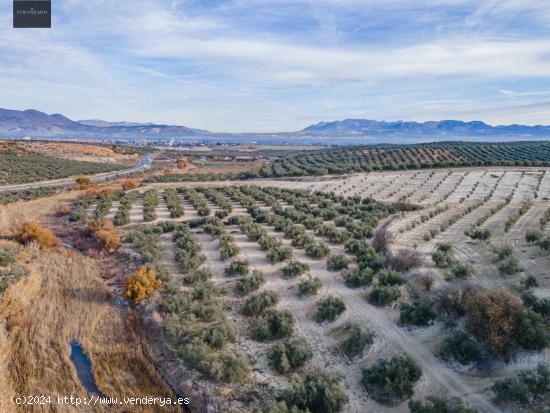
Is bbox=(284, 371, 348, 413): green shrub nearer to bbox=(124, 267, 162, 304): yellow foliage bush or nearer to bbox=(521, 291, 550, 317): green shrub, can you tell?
bbox=(521, 291, 550, 317): green shrub

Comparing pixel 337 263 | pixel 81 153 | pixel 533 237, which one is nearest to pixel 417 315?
pixel 337 263

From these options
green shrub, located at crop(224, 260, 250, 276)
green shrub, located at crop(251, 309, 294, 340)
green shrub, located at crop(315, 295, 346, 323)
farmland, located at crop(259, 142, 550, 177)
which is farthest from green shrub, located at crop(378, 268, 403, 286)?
farmland, located at crop(259, 142, 550, 177)

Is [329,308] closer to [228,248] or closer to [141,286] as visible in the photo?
[141,286]

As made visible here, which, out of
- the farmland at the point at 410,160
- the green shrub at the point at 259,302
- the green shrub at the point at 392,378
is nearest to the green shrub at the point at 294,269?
the green shrub at the point at 259,302

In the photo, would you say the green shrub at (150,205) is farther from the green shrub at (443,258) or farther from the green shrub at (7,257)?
the green shrub at (443,258)

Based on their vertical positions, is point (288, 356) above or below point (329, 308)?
below

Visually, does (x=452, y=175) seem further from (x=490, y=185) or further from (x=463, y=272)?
(x=463, y=272)
